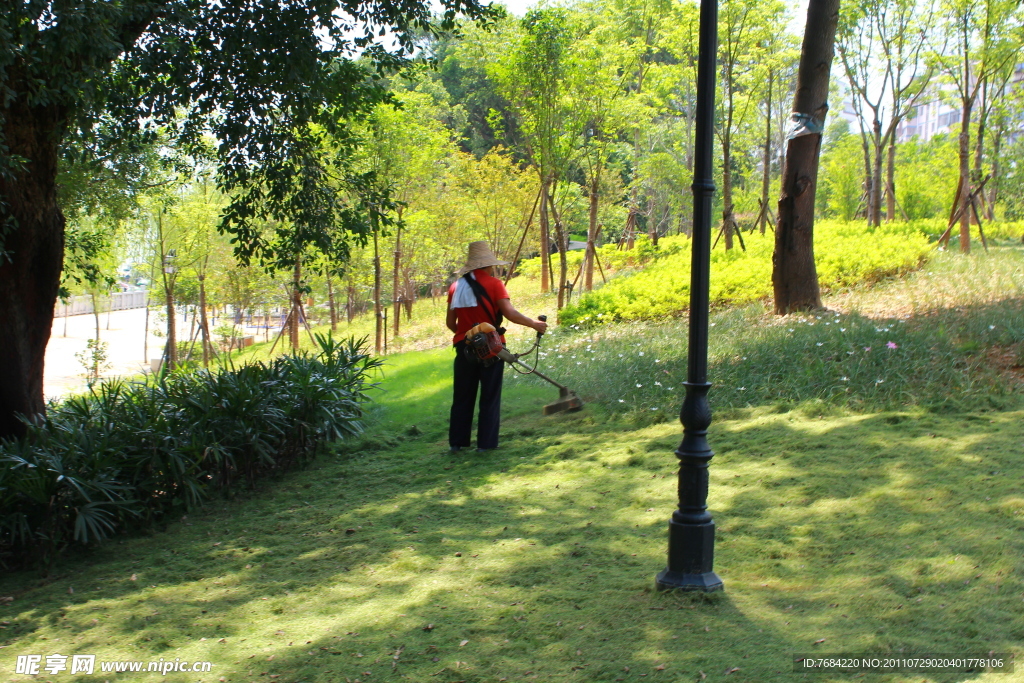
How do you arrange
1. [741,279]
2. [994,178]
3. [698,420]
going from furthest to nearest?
[994,178], [741,279], [698,420]

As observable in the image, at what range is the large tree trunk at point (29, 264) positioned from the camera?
617 cm

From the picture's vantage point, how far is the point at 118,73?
8.05m

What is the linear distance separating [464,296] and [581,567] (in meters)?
3.12

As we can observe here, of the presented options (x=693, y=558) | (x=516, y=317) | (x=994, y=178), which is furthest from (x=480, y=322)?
(x=994, y=178)

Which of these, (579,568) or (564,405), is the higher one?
(564,405)

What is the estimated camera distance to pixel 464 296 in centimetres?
698

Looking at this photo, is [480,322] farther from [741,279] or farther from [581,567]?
[741,279]

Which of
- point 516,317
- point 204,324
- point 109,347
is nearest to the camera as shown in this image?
→ point 516,317

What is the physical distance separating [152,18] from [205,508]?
383 centimetres

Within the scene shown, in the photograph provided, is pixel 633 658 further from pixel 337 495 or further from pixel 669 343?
pixel 669 343

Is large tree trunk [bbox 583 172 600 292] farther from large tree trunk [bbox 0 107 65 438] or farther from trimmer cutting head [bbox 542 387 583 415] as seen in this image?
large tree trunk [bbox 0 107 65 438]

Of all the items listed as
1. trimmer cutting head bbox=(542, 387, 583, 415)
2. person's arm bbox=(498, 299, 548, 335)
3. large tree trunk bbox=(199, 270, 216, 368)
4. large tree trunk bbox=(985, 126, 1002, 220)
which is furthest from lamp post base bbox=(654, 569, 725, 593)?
large tree trunk bbox=(985, 126, 1002, 220)

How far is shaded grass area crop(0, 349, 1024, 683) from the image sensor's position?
11.3 ft

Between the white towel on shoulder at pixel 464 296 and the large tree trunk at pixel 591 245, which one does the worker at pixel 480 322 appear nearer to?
the white towel on shoulder at pixel 464 296
